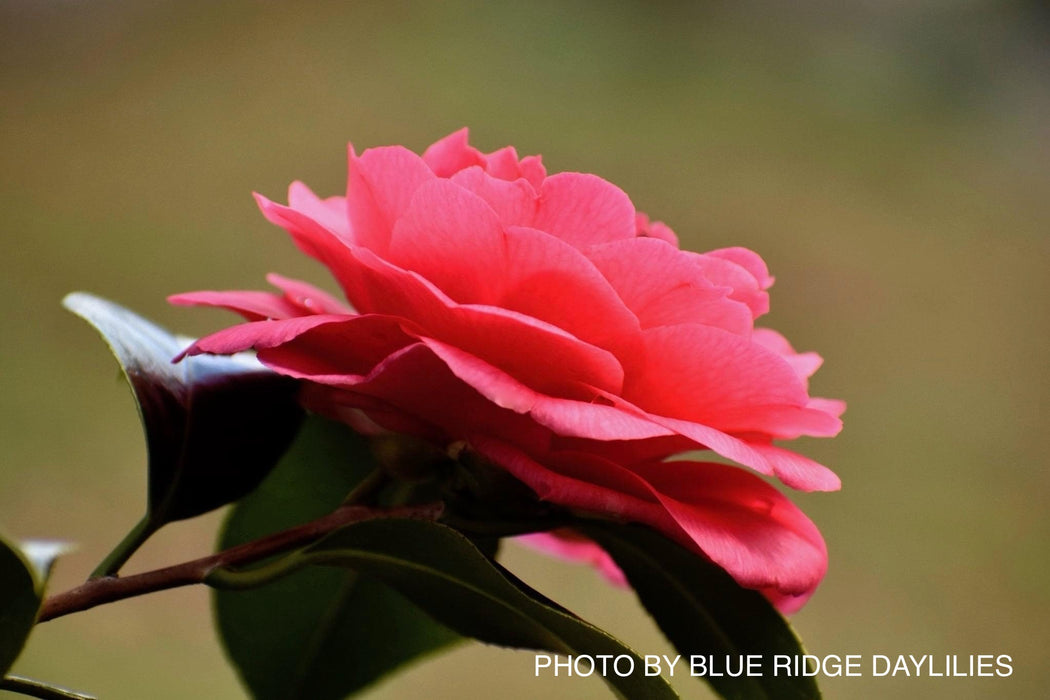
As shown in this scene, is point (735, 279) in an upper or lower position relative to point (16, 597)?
upper

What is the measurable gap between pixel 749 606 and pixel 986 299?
211cm

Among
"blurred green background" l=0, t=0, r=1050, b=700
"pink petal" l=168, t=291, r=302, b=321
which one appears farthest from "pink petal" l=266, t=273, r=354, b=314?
"blurred green background" l=0, t=0, r=1050, b=700

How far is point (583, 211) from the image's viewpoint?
0.90 ft

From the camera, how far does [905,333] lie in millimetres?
2055

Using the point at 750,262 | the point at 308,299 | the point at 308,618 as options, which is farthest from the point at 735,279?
the point at 308,618

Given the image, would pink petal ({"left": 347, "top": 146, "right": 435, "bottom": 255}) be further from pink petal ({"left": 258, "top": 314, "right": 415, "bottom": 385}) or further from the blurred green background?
the blurred green background

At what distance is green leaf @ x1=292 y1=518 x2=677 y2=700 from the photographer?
0.91ft

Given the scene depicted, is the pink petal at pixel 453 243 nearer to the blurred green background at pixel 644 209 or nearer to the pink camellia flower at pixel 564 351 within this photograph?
the pink camellia flower at pixel 564 351

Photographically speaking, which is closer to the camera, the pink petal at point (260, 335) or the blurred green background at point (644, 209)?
the pink petal at point (260, 335)

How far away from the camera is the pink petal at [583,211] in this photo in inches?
10.6

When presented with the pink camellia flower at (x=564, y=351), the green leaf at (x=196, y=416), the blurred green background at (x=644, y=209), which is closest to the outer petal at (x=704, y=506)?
the pink camellia flower at (x=564, y=351)

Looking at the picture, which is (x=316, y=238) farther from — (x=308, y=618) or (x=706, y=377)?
(x=308, y=618)

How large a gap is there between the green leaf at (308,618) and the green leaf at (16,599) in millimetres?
164

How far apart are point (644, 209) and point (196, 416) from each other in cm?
178
